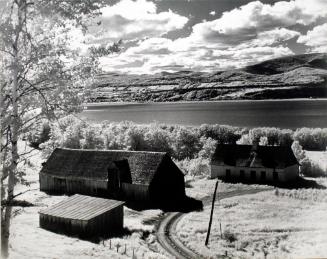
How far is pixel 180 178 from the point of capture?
3859cm

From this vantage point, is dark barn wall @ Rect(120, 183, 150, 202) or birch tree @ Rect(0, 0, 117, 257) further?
dark barn wall @ Rect(120, 183, 150, 202)

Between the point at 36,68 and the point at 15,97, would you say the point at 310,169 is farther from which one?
the point at 15,97

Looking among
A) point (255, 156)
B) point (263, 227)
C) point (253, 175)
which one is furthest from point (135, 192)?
point (255, 156)

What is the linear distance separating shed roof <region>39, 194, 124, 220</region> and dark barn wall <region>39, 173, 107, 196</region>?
9.30m

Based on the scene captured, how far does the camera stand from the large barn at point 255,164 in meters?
46.5

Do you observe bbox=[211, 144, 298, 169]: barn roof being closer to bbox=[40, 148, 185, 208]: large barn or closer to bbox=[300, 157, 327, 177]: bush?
bbox=[300, 157, 327, 177]: bush

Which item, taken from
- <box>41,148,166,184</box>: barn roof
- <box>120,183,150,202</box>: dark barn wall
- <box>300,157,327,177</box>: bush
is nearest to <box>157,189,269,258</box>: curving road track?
<box>120,183,150,202</box>: dark barn wall

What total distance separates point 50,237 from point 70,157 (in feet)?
62.4

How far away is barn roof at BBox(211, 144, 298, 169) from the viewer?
155 feet

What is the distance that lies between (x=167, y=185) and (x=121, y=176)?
14.9 feet

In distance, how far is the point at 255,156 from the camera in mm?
48469

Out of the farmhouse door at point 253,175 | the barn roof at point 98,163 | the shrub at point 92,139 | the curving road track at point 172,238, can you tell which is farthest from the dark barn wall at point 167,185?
the shrub at point 92,139

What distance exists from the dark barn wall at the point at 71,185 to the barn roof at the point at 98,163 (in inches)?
16.9

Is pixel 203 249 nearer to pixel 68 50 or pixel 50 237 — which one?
pixel 50 237
